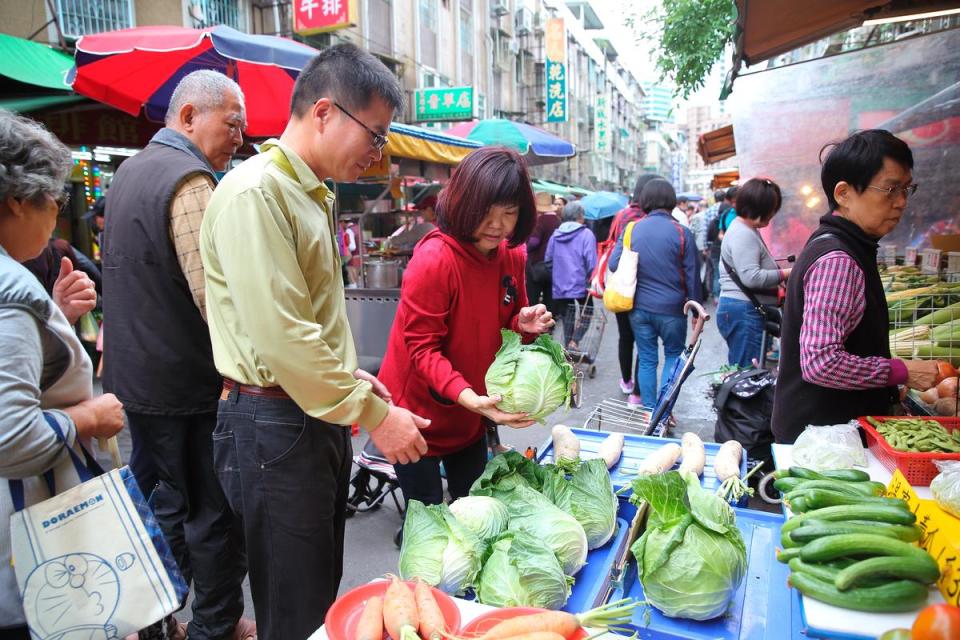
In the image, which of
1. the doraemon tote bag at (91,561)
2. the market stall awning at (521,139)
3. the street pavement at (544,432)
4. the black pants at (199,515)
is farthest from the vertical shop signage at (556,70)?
the doraemon tote bag at (91,561)

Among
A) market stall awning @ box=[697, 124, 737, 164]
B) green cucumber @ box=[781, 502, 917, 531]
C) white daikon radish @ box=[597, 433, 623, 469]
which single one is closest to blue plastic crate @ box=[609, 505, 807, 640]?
green cucumber @ box=[781, 502, 917, 531]

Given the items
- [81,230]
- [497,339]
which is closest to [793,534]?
Result: [497,339]

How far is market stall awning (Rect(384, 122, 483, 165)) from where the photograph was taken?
21.7 ft

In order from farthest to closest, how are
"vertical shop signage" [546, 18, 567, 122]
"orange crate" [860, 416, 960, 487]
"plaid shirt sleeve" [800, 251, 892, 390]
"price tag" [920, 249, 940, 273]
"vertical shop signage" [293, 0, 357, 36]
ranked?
1. "vertical shop signage" [546, 18, 567, 122]
2. "vertical shop signage" [293, 0, 357, 36]
3. "price tag" [920, 249, 940, 273]
4. "plaid shirt sleeve" [800, 251, 892, 390]
5. "orange crate" [860, 416, 960, 487]

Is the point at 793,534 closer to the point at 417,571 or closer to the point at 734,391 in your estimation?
the point at 417,571

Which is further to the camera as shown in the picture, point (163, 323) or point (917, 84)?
point (917, 84)

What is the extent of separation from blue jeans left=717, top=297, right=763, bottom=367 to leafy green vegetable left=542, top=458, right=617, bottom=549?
388 cm

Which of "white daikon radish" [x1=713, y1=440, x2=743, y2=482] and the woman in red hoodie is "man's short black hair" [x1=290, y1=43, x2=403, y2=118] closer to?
the woman in red hoodie

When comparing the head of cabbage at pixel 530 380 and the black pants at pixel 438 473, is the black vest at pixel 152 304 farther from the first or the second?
the head of cabbage at pixel 530 380

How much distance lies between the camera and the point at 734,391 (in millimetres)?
4078

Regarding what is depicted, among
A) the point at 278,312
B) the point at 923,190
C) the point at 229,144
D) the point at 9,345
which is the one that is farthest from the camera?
the point at 923,190

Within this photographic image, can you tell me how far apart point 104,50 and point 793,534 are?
5583 millimetres

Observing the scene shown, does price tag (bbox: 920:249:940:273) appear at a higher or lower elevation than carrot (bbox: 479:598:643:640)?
higher

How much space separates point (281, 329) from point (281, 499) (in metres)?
0.61
